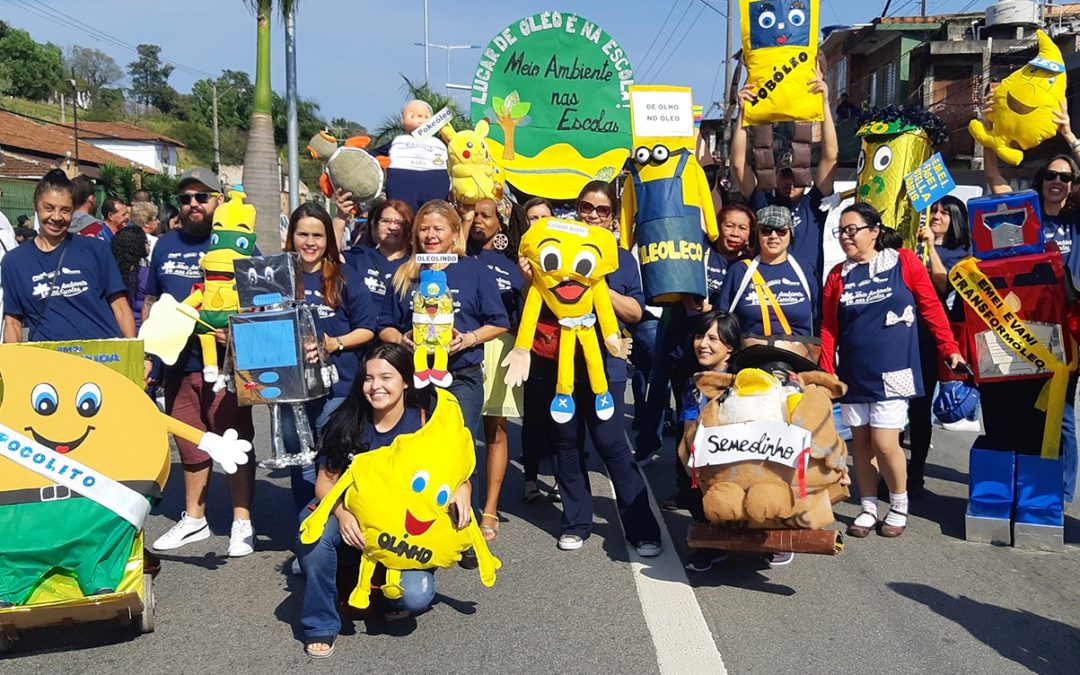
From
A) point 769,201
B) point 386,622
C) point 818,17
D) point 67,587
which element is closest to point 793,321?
point 769,201

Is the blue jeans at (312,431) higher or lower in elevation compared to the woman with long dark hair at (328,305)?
lower

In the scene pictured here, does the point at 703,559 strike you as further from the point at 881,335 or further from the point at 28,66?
the point at 28,66

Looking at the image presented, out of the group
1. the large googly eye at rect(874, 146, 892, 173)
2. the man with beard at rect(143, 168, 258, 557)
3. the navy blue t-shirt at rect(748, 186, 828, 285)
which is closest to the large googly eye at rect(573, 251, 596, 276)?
the navy blue t-shirt at rect(748, 186, 828, 285)

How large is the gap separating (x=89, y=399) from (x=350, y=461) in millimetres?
1070

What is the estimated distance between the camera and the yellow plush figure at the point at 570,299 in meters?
4.60

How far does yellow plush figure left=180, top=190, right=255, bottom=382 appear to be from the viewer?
15.2ft

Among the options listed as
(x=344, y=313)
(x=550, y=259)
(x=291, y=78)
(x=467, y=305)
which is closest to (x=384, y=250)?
(x=344, y=313)

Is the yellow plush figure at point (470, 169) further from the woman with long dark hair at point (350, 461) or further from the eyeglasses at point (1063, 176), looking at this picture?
the eyeglasses at point (1063, 176)

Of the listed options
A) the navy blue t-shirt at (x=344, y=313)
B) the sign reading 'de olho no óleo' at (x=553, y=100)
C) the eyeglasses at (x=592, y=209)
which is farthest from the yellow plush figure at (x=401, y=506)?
the sign reading 'de olho no óleo' at (x=553, y=100)

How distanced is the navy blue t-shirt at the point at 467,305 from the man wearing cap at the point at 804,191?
1.93m

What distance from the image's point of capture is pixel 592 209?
497 cm

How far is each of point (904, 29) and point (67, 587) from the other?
31.2 meters

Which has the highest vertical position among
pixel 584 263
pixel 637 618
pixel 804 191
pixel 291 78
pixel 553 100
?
pixel 291 78

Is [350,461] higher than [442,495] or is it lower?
higher
